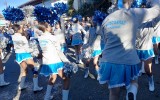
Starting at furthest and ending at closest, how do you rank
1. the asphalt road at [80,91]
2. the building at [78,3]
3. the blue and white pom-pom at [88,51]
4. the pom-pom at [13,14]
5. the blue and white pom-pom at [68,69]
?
1. the building at [78,3]
2. the blue and white pom-pom at [88,51]
3. the pom-pom at [13,14]
4. the asphalt road at [80,91]
5. the blue and white pom-pom at [68,69]

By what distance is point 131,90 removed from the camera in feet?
11.0

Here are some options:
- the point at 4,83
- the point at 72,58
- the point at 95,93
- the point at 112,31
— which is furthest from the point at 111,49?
the point at 72,58

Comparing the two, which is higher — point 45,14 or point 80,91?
point 45,14

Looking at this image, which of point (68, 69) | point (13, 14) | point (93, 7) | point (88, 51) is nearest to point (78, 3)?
point (93, 7)

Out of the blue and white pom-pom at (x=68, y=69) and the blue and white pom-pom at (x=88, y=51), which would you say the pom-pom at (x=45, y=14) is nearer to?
the blue and white pom-pom at (x=68, y=69)

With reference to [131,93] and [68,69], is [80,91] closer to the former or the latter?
[68,69]

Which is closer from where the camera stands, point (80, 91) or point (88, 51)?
point (80, 91)

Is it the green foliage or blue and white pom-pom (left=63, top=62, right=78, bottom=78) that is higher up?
the green foliage

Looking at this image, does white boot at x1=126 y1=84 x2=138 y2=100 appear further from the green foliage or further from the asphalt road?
the green foliage

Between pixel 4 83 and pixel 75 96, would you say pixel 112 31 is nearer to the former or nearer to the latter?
pixel 75 96

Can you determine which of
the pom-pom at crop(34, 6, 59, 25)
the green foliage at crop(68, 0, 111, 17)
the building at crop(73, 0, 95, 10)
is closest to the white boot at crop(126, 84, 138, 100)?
the pom-pom at crop(34, 6, 59, 25)

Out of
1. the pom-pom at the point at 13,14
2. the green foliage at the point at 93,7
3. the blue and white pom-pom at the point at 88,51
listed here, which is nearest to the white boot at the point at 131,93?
the blue and white pom-pom at the point at 88,51

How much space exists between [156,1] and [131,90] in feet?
3.88

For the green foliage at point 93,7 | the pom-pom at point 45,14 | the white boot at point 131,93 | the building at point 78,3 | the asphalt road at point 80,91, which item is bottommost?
the asphalt road at point 80,91
